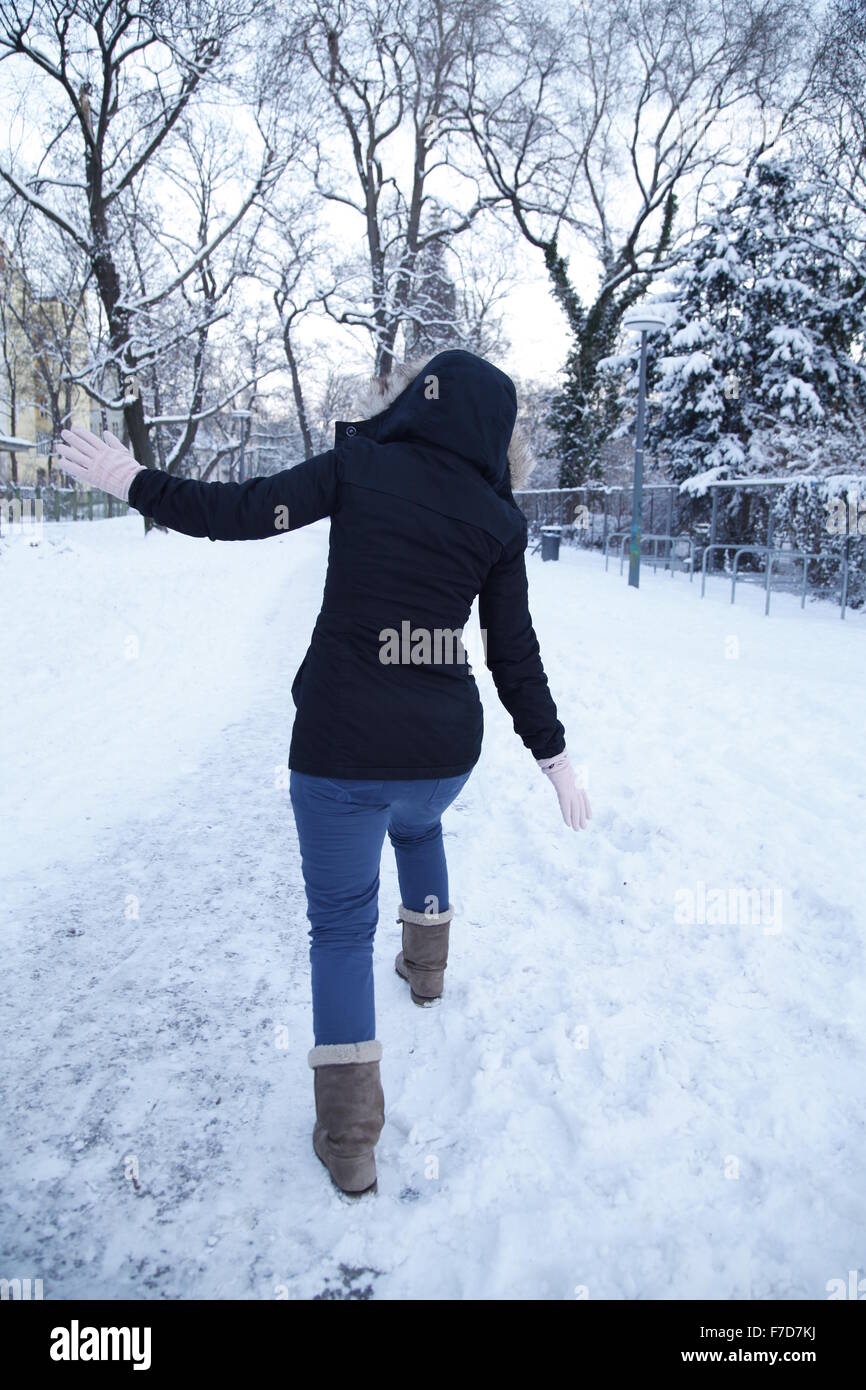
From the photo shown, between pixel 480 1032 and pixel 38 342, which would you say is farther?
pixel 38 342

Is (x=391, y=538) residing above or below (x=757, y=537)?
below

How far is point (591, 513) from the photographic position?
86.4ft

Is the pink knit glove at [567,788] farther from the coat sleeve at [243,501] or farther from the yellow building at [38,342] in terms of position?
the yellow building at [38,342]

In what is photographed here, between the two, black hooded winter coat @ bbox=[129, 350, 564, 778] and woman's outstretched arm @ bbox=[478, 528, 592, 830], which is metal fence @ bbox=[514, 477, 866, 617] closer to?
woman's outstretched arm @ bbox=[478, 528, 592, 830]

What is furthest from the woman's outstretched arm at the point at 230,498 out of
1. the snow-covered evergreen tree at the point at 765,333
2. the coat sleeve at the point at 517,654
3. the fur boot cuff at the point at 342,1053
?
the snow-covered evergreen tree at the point at 765,333

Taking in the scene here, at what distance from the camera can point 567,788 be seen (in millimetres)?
2477

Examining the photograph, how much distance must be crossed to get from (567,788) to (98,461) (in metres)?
1.51

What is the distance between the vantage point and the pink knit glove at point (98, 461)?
2.03 m

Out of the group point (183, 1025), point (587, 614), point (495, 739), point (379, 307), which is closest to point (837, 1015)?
point (183, 1025)

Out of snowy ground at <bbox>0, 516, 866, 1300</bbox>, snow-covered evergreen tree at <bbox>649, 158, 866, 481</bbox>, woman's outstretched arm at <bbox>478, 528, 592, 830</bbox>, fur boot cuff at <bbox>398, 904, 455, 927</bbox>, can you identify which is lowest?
snowy ground at <bbox>0, 516, 866, 1300</bbox>

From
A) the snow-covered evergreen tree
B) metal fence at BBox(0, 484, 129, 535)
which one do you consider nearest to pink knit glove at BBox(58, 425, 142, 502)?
the snow-covered evergreen tree

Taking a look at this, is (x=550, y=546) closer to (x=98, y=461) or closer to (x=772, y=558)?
(x=772, y=558)

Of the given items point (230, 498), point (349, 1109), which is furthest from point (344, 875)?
point (230, 498)

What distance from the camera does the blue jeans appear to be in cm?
204
